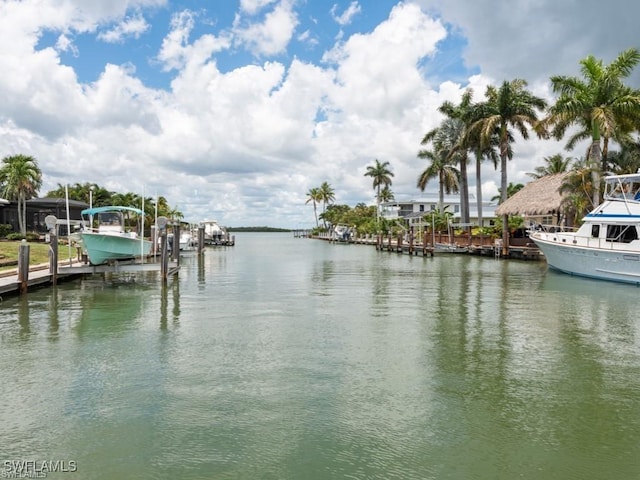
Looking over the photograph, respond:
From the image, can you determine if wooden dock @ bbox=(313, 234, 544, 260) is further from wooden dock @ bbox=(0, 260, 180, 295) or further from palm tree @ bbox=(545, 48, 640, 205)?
wooden dock @ bbox=(0, 260, 180, 295)

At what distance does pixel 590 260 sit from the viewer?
28.5 meters

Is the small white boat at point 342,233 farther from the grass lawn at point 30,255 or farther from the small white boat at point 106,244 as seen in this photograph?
the small white boat at point 106,244

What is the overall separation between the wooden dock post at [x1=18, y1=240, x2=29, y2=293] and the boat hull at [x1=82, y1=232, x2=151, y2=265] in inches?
194

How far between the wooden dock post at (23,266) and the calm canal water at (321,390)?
5.39ft

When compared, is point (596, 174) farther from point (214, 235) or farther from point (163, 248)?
point (214, 235)

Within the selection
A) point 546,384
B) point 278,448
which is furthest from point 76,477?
point 546,384

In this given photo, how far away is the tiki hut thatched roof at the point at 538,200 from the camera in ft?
139

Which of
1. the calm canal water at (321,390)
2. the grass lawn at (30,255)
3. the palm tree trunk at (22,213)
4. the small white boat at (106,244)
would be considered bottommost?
the calm canal water at (321,390)

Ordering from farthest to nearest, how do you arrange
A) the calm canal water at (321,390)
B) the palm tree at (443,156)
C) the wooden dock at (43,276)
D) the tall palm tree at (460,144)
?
the palm tree at (443,156), the tall palm tree at (460,144), the wooden dock at (43,276), the calm canal water at (321,390)

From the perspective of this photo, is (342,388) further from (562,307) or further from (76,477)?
(562,307)

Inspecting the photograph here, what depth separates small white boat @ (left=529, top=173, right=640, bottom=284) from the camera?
2652 cm

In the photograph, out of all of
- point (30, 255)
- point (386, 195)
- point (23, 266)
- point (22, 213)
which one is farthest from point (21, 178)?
point (386, 195)

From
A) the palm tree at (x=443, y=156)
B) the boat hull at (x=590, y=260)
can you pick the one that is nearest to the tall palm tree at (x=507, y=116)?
the palm tree at (x=443, y=156)

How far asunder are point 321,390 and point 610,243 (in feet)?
77.4
